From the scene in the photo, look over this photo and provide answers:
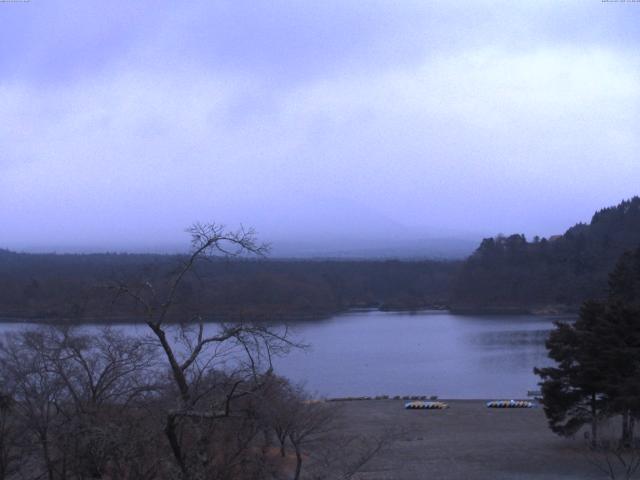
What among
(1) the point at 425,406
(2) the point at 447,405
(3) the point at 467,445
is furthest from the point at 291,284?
(3) the point at 467,445

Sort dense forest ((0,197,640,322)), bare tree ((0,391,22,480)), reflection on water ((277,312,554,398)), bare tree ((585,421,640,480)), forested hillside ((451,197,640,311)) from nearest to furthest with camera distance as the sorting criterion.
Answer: bare tree ((0,391,22,480)), bare tree ((585,421,640,480)), reflection on water ((277,312,554,398)), dense forest ((0,197,640,322)), forested hillside ((451,197,640,311))

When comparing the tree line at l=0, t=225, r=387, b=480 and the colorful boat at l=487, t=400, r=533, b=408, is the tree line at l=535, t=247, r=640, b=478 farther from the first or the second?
the tree line at l=0, t=225, r=387, b=480

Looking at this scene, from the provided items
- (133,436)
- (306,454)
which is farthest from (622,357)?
(133,436)

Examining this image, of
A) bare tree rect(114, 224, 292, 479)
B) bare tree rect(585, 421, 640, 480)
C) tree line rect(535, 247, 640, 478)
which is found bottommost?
bare tree rect(585, 421, 640, 480)

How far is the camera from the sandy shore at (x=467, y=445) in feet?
33.0

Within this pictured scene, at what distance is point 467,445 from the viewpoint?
40.5 ft

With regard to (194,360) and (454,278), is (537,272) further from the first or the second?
(194,360)

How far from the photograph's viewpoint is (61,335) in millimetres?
8133

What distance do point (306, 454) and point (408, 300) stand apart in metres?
43.2

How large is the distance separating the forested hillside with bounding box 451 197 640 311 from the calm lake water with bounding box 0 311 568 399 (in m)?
6.73

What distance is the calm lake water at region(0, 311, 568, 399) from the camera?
2052 centimetres

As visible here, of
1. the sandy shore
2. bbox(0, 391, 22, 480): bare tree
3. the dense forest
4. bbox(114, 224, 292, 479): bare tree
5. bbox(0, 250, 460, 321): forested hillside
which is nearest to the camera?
bbox(114, 224, 292, 479): bare tree

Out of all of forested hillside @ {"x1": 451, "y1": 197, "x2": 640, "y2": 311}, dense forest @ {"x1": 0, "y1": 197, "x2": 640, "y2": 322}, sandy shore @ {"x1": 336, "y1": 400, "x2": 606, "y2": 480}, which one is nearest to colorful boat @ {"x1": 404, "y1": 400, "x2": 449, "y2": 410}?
sandy shore @ {"x1": 336, "y1": 400, "x2": 606, "y2": 480}

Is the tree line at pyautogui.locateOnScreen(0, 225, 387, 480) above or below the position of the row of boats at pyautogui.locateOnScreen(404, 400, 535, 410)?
above
